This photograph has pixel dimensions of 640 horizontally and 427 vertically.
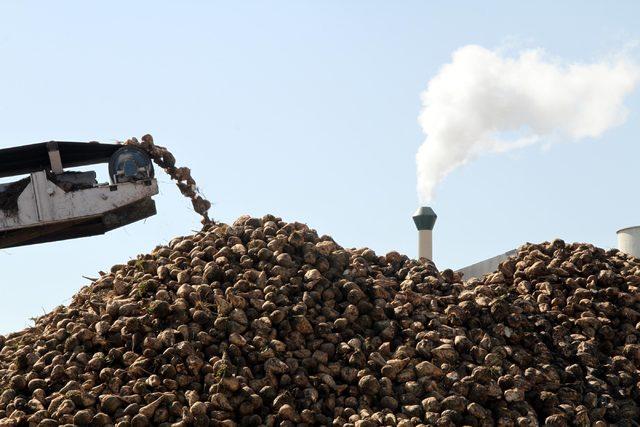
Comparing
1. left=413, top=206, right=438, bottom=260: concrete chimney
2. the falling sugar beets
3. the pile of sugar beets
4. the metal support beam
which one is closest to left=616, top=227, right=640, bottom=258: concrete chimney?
left=413, top=206, right=438, bottom=260: concrete chimney

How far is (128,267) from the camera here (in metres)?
8.57

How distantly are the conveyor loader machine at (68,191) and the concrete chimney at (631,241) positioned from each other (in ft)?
19.8

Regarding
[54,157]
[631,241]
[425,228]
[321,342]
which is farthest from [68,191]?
[631,241]

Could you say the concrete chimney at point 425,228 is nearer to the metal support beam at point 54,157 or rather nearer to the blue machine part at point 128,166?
the blue machine part at point 128,166

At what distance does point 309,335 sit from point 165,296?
1166mm

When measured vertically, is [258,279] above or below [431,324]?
above

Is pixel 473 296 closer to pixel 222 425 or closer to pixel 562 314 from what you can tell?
pixel 562 314

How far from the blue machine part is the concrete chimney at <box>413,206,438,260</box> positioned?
5.79 m

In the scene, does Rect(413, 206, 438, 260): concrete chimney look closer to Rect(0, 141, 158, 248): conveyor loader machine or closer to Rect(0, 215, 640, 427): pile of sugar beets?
Rect(0, 215, 640, 427): pile of sugar beets

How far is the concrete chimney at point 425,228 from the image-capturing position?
44.4 feet

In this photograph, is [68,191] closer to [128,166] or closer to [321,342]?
[128,166]

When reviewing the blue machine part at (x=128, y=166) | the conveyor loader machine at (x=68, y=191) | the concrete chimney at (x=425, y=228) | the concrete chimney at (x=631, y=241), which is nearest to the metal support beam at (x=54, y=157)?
the conveyor loader machine at (x=68, y=191)

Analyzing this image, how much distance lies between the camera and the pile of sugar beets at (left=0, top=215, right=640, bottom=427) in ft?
22.5

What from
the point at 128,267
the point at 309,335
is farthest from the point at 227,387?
the point at 128,267
